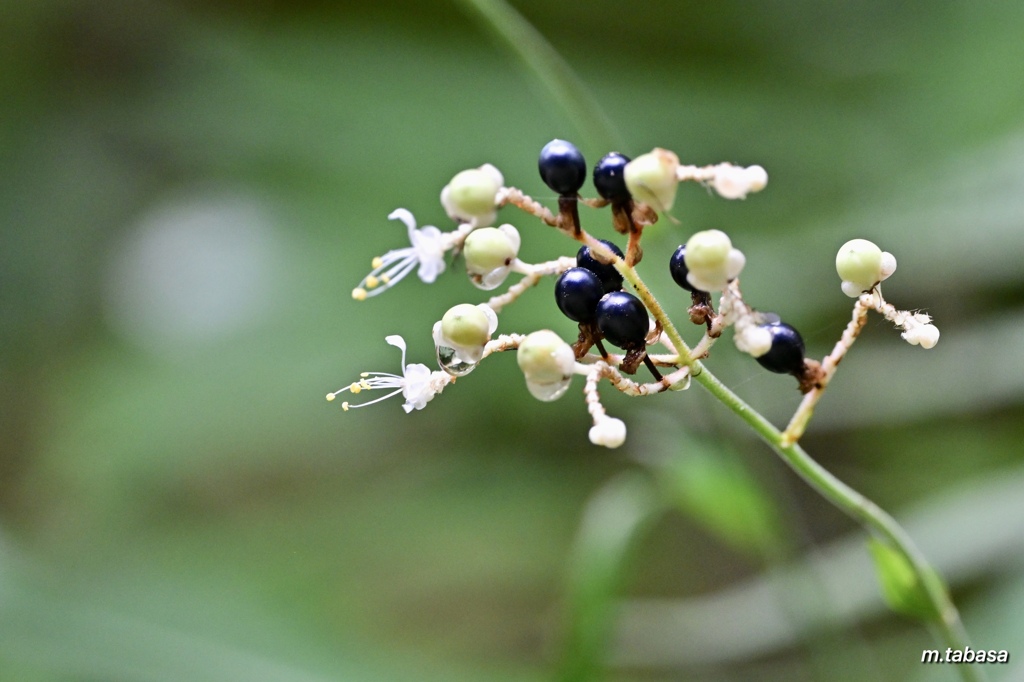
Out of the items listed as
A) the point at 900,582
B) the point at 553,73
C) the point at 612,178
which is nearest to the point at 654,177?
the point at 612,178

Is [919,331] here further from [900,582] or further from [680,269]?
[900,582]

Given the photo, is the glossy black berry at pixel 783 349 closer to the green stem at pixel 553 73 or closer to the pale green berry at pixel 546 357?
the pale green berry at pixel 546 357

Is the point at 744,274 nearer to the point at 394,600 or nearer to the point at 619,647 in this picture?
the point at 619,647

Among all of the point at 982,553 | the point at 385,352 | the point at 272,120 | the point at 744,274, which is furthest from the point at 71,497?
Result: the point at 982,553

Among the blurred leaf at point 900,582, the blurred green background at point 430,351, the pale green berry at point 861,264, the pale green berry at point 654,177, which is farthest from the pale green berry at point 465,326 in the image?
the blurred green background at point 430,351

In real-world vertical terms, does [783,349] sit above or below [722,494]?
below

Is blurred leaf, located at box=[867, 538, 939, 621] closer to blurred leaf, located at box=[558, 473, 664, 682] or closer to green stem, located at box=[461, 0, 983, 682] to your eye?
green stem, located at box=[461, 0, 983, 682]

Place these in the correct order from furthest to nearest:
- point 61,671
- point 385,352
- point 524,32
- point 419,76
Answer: point 419,76
point 385,352
point 61,671
point 524,32
